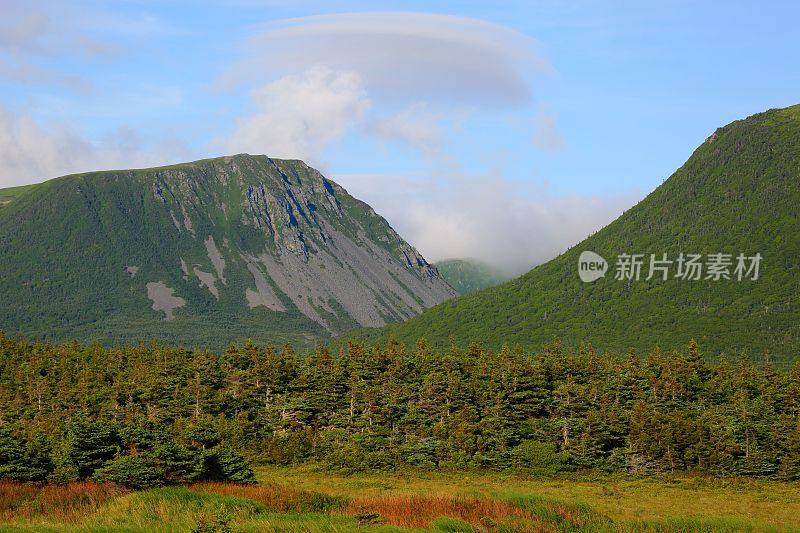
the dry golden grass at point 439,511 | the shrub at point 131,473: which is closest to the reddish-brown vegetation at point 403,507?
the dry golden grass at point 439,511

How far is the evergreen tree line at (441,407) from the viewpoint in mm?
85250

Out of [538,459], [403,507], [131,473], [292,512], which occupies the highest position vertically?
[403,507]

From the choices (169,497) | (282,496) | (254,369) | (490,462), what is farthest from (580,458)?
(169,497)

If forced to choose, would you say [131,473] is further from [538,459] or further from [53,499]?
[538,459]

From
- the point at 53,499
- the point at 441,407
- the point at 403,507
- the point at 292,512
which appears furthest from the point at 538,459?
the point at 53,499

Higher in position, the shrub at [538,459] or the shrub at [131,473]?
the shrub at [131,473]

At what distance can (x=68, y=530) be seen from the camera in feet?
78.3

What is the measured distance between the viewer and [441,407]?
92.4 meters

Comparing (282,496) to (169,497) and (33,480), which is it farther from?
(33,480)

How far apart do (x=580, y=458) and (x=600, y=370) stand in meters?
21.3

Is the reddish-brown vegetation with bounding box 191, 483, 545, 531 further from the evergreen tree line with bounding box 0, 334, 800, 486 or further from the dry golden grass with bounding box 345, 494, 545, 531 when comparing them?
the evergreen tree line with bounding box 0, 334, 800, 486

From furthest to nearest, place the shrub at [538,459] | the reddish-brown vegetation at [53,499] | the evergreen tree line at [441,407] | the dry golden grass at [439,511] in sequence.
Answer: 1. the evergreen tree line at [441,407]
2. the shrub at [538,459]
3. the reddish-brown vegetation at [53,499]
4. the dry golden grass at [439,511]

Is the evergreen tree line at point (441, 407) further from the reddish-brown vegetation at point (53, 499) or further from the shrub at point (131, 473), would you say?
the reddish-brown vegetation at point (53, 499)

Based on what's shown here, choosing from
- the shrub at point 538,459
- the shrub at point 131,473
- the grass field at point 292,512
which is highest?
the grass field at point 292,512
